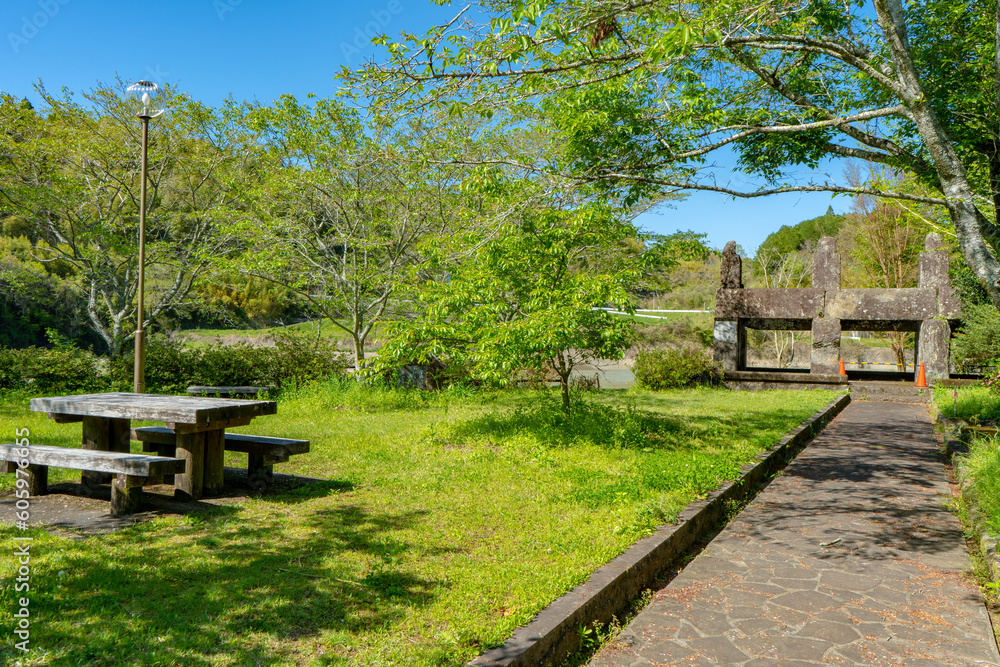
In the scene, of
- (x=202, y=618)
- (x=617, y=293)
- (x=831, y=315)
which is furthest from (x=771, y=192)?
(x=831, y=315)

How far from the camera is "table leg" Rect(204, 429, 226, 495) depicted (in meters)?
6.05

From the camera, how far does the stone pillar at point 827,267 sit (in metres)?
20.2

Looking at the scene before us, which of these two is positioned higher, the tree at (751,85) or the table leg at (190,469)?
the tree at (751,85)

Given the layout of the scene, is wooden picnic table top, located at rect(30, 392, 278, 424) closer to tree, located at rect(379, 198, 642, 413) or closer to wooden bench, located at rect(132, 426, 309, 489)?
wooden bench, located at rect(132, 426, 309, 489)

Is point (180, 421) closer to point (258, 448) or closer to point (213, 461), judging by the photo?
point (213, 461)

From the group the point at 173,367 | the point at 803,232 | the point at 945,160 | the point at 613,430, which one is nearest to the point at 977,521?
the point at 945,160

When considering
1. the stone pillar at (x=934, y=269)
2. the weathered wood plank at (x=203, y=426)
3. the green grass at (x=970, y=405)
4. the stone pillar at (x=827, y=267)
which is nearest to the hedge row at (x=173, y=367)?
the weathered wood plank at (x=203, y=426)

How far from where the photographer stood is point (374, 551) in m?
4.61

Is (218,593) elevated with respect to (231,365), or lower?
lower

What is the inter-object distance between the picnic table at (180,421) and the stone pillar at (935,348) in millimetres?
19527

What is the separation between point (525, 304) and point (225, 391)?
688 centimetres

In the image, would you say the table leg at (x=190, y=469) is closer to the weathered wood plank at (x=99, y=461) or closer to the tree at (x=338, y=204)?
the weathered wood plank at (x=99, y=461)

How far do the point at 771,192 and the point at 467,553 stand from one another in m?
5.35

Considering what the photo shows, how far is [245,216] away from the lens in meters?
14.5
